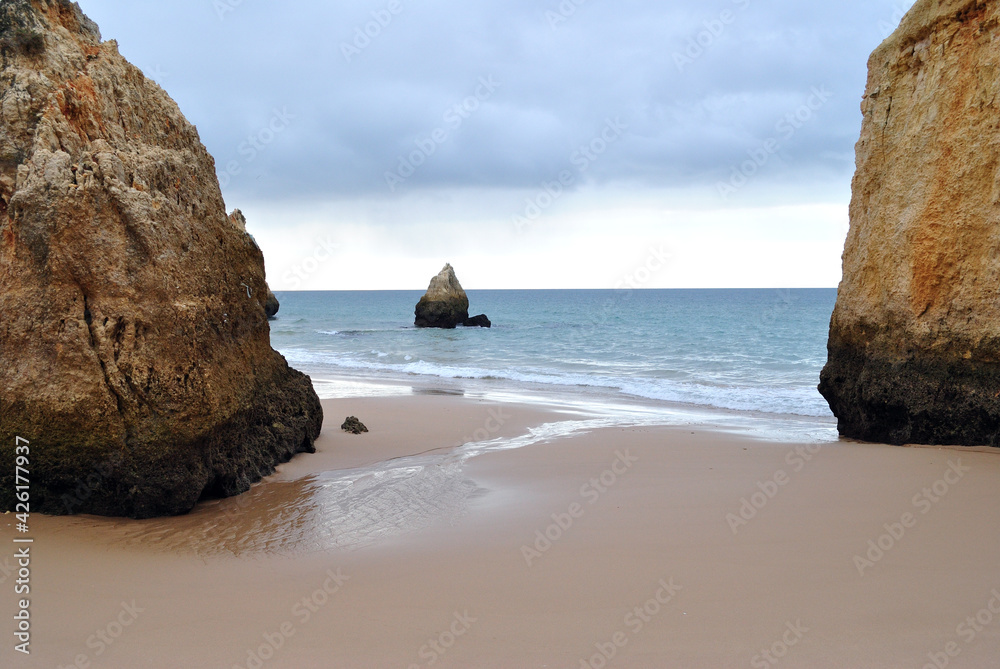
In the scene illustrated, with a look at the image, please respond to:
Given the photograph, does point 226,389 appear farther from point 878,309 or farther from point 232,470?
point 878,309

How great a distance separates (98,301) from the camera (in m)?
5.35

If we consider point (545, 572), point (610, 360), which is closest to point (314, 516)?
point (545, 572)

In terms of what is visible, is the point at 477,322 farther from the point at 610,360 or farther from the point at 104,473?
the point at 104,473

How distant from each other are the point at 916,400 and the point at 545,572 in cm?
621

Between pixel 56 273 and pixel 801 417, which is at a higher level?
pixel 56 273

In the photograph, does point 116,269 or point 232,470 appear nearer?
point 116,269

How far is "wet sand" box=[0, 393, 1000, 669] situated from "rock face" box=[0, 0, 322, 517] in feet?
1.21

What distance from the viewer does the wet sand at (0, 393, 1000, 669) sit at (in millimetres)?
3516

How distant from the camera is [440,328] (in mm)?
44156

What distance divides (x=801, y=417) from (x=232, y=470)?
10.1 metres

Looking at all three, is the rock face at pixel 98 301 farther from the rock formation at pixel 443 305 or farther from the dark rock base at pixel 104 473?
the rock formation at pixel 443 305

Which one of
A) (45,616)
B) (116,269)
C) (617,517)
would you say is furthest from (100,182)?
(617,517)

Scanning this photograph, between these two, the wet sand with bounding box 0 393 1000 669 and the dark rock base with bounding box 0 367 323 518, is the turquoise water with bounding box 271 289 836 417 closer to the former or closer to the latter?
the wet sand with bounding box 0 393 1000 669

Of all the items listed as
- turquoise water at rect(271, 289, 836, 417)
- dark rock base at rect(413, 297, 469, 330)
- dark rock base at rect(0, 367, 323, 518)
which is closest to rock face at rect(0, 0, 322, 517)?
dark rock base at rect(0, 367, 323, 518)
